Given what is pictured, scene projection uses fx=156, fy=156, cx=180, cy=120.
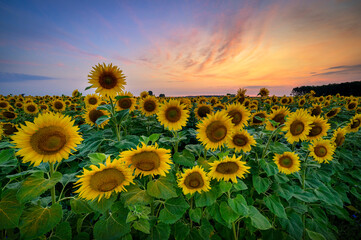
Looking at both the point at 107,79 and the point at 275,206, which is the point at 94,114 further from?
the point at 275,206

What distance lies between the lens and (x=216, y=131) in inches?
86.5

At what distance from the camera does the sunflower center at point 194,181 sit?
1887mm

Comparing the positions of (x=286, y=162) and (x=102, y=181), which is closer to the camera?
(x=102, y=181)

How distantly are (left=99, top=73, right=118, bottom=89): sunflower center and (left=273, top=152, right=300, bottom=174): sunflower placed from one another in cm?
286

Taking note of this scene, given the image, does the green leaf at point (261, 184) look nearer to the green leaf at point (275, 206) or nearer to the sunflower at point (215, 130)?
the green leaf at point (275, 206)

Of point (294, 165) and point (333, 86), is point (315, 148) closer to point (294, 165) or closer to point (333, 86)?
point (294, 165)

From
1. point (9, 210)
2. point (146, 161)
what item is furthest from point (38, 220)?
point (146, 161)

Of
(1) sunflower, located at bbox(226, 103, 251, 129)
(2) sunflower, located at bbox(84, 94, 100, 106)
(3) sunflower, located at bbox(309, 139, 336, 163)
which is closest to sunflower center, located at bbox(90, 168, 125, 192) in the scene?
(1) sunflower, located at bbox(226, 103, 251, 129)

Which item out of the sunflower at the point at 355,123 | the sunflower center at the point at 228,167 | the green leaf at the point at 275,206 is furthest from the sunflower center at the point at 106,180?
the sunflower at the point at 355,123

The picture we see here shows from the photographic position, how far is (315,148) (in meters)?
2.75

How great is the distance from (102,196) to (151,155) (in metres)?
0.58

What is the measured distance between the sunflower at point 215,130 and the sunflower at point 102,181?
1.18m

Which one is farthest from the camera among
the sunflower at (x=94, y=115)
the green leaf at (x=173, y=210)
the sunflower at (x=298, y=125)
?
the sunflower at (x=94, y=115)

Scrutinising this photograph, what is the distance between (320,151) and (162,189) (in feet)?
9.25
